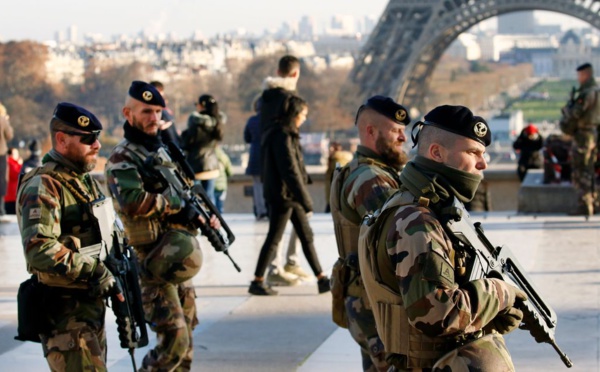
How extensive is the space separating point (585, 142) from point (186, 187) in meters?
8.58

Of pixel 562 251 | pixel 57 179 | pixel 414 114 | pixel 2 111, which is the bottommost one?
pixel 414 114

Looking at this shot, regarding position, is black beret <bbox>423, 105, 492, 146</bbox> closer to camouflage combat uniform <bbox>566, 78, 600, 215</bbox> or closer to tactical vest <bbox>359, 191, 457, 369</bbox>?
tactical vest <bbox>359, 191, 457, 369</bbox>

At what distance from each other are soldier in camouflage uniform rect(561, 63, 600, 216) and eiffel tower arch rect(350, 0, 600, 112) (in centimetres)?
5166

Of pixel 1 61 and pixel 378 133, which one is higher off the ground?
pixel 378 133

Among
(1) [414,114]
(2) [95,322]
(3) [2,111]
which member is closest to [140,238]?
(2) [95,322]

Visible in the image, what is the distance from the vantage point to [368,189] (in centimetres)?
555

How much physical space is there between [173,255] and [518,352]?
2510 mm

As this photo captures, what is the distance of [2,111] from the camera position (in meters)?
14.6

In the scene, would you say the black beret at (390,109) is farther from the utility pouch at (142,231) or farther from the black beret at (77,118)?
the utility pouch at (142,231)

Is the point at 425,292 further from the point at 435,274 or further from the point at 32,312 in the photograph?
the point at 32,312

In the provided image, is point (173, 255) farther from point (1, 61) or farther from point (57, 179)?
point (1, 61)

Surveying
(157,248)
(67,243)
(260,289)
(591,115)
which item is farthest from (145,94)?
(591,115)

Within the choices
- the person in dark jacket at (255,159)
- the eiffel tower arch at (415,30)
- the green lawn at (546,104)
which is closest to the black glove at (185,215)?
the person in dark jacket at (255,159)

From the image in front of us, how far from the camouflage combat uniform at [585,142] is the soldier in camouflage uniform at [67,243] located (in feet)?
30.4
